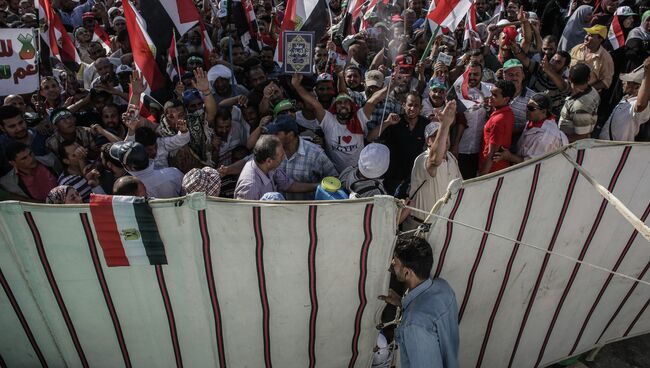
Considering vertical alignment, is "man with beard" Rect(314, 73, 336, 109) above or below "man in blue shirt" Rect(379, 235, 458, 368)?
above

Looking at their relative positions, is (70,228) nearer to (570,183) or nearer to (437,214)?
(437,214)

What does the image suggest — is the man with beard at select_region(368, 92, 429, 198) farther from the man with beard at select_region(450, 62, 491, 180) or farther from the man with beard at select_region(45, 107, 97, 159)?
the man with beard at select_region(45, 107, 97, 159)

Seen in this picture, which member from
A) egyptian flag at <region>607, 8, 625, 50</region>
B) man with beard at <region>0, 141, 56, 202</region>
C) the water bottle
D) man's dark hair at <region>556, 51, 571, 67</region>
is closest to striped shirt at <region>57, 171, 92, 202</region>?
man with beard at <region>0, 141, 56, 202</region>

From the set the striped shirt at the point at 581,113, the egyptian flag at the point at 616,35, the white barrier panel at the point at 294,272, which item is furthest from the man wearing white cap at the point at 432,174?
the egyptian flag at the point at 616,35

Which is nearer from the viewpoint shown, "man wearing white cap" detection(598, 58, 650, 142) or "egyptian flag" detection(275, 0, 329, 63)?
"man wearing white cap" detection(598, 58, 650, 142)

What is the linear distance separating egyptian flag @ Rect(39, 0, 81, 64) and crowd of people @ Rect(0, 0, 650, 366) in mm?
143

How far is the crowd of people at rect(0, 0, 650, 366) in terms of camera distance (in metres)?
3.67

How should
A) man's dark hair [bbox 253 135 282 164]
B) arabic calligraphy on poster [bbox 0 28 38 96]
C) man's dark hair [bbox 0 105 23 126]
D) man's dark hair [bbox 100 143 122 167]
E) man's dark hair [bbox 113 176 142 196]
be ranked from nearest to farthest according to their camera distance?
man's dark hair [bbox 113 176 142 196], man's dark hair [bbox 253 135 282 164], man's dark hair [bbox 100 143 122 167], man's dark hair [bbox 0 105 23 126], arabic calligraphy on poster [bbox 0 28 38 96]

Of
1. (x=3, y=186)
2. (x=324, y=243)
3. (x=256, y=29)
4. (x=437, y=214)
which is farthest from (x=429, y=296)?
(x=256, y=29)

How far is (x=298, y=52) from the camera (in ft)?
16.7

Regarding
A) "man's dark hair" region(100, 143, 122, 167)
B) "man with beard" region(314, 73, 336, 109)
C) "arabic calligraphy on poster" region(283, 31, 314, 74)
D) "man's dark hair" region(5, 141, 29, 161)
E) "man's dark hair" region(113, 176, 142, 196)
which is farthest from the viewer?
"man with beard" region(314, 73, 336, 109)

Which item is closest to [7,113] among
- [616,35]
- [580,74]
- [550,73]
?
[580,74]

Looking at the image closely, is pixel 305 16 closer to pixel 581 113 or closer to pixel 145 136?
pixel 145 136

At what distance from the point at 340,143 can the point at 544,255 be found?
2.16 meters
